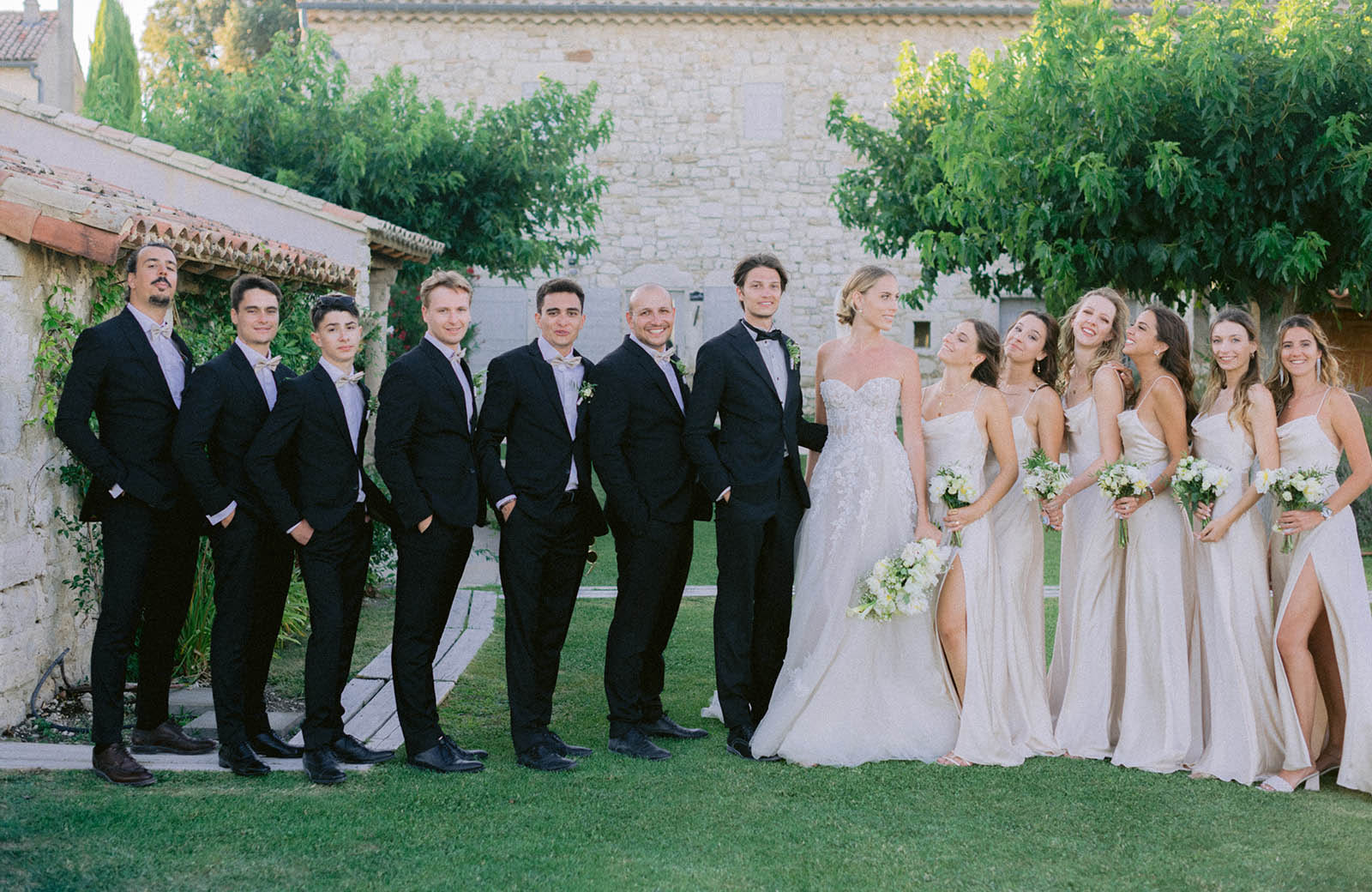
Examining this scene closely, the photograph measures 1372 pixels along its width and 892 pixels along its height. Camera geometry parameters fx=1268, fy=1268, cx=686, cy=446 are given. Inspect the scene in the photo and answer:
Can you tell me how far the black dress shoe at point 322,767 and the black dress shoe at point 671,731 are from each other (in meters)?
1.41

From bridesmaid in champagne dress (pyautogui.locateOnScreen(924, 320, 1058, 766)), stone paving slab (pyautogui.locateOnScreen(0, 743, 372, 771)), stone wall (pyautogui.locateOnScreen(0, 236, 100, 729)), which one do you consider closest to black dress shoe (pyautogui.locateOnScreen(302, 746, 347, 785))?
stone paving slab (pyautogui.locateOnScreen(0, 743, 372, 771))

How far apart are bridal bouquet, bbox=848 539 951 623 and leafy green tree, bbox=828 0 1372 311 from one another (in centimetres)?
636

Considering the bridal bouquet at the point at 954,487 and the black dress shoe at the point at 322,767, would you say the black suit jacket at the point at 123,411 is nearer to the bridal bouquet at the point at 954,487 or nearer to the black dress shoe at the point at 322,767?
the black dress shoe at the point at 322,767

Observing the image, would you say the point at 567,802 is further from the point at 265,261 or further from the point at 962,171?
the point at 962,171

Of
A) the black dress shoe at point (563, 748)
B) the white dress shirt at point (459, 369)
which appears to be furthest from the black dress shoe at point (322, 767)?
→ the white dress shirt at point (459, 369)

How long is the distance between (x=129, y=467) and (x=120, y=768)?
1.13m

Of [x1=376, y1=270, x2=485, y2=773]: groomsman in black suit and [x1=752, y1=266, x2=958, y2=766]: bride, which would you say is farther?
[x1=752, y1=266, x2=958, y2=766]: bride

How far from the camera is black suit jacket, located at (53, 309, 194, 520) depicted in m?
4.80

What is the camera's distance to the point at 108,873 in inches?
153

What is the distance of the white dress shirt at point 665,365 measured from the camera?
17.9 feet

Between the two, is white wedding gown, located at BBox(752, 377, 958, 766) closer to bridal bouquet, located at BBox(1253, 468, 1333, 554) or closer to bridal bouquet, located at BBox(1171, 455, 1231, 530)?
bridal bouquet, located at BBox(1171, 455, 1231, 530)

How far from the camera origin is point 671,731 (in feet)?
18.9

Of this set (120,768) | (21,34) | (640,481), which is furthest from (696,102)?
(120,768)

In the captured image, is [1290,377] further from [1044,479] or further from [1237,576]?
[1044,479]
